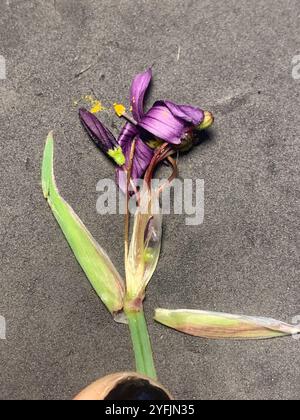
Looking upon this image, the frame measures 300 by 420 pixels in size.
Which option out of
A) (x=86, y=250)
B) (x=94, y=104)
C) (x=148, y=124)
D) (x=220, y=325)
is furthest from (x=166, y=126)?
(x=220, y=325)

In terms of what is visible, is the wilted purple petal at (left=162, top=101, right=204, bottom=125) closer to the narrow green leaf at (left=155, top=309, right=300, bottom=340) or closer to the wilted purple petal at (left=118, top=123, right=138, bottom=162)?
the wilted purple petal at (left=118, top=123, right=138, bottom=162)

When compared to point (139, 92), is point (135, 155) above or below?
below

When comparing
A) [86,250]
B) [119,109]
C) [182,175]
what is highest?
[119,109]

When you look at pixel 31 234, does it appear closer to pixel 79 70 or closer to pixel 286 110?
pixel 79 70

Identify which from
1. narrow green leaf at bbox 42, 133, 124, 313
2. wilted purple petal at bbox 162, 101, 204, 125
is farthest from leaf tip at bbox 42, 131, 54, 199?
wilted purple petal at bbox 162, 101, 204, 125

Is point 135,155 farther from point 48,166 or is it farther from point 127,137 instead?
point 48,166

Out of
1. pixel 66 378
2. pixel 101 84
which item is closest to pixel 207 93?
pixel 101 84

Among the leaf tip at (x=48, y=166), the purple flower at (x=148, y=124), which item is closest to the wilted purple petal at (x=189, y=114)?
the purple flower at (x=148, y=124)

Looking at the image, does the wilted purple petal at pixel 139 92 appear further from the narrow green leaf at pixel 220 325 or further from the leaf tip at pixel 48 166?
the narrow green leaf at pixel 220 325

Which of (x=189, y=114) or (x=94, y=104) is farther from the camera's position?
(x=94, y=104)
